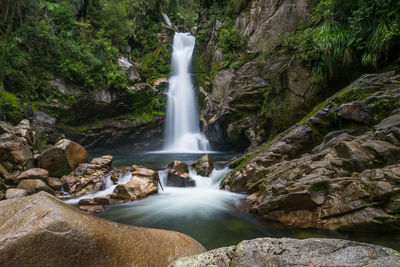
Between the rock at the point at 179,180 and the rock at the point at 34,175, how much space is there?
4.16m

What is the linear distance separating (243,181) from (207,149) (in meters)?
9.44

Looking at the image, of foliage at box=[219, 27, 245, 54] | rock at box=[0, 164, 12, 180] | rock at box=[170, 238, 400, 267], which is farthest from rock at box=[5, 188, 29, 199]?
foliage at box=[219, 27, 245, 54]

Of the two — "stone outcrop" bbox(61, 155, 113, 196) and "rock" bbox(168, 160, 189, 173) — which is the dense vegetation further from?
"stone outcrop" bbox(61, 155, 113, 196)

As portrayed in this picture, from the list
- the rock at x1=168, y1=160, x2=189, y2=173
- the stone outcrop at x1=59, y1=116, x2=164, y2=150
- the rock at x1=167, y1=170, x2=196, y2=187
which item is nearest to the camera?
the rock at x1=167, y1=170, x2=196, y2=187

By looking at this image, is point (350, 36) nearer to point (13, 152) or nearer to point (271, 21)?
point (271, 21)

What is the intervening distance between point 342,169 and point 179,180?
5012 mm

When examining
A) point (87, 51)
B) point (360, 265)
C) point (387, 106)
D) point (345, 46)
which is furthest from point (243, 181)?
point (87, 51)

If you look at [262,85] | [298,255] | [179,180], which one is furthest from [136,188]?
[262,85]

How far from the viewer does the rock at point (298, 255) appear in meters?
1.30

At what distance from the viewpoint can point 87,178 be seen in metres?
7.45

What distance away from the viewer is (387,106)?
15.5 ft

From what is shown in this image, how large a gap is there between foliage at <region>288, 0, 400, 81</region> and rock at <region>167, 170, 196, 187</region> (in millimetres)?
6103

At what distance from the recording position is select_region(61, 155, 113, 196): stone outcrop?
22.9ft

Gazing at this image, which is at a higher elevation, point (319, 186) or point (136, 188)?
point (319, 186)
